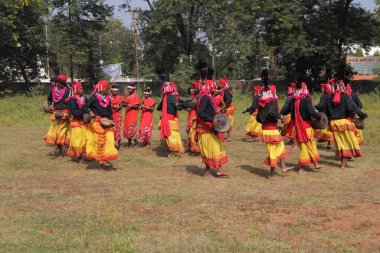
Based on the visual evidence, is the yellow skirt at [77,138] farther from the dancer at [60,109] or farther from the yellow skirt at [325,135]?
the yellow skirt at [325,135]

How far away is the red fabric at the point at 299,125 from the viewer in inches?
384

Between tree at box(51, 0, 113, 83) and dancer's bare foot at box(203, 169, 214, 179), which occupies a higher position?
tree at box(51, 0, 113, 83)

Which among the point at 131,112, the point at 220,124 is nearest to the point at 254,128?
the point at 131,112

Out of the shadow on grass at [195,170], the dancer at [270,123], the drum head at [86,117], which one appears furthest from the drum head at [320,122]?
the drum head at [86,117]

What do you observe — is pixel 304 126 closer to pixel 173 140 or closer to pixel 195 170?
pixel 195 170

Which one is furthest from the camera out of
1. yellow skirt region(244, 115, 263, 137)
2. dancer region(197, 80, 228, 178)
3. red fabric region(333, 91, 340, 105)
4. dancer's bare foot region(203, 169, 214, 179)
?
yellow skirt region(244, 115, 263, 137)

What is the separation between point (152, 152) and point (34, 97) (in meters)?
21.0

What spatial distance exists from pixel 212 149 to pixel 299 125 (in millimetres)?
1911

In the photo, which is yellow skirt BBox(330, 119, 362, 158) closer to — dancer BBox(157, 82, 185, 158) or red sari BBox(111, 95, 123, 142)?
dancer BBox(157, 82, 185, 158)

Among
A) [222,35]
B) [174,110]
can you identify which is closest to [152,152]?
[174,110]

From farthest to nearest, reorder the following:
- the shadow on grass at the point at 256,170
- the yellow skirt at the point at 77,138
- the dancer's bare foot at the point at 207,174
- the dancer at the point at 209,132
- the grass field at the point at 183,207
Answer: the yellow skirt at the point at 77,138
the shadow on grass at the point at 256,170
the dancer's bare foot at the point at 207,174
the dancer at the point at 209,132
the grass field at the point at 183,207

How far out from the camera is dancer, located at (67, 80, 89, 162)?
10922 millimetres

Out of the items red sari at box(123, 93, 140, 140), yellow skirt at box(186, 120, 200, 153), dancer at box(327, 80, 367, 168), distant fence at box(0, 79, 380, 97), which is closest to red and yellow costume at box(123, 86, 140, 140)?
red sari at box(123, 93, 140, 140)

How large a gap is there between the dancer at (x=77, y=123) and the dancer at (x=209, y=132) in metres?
3.03
